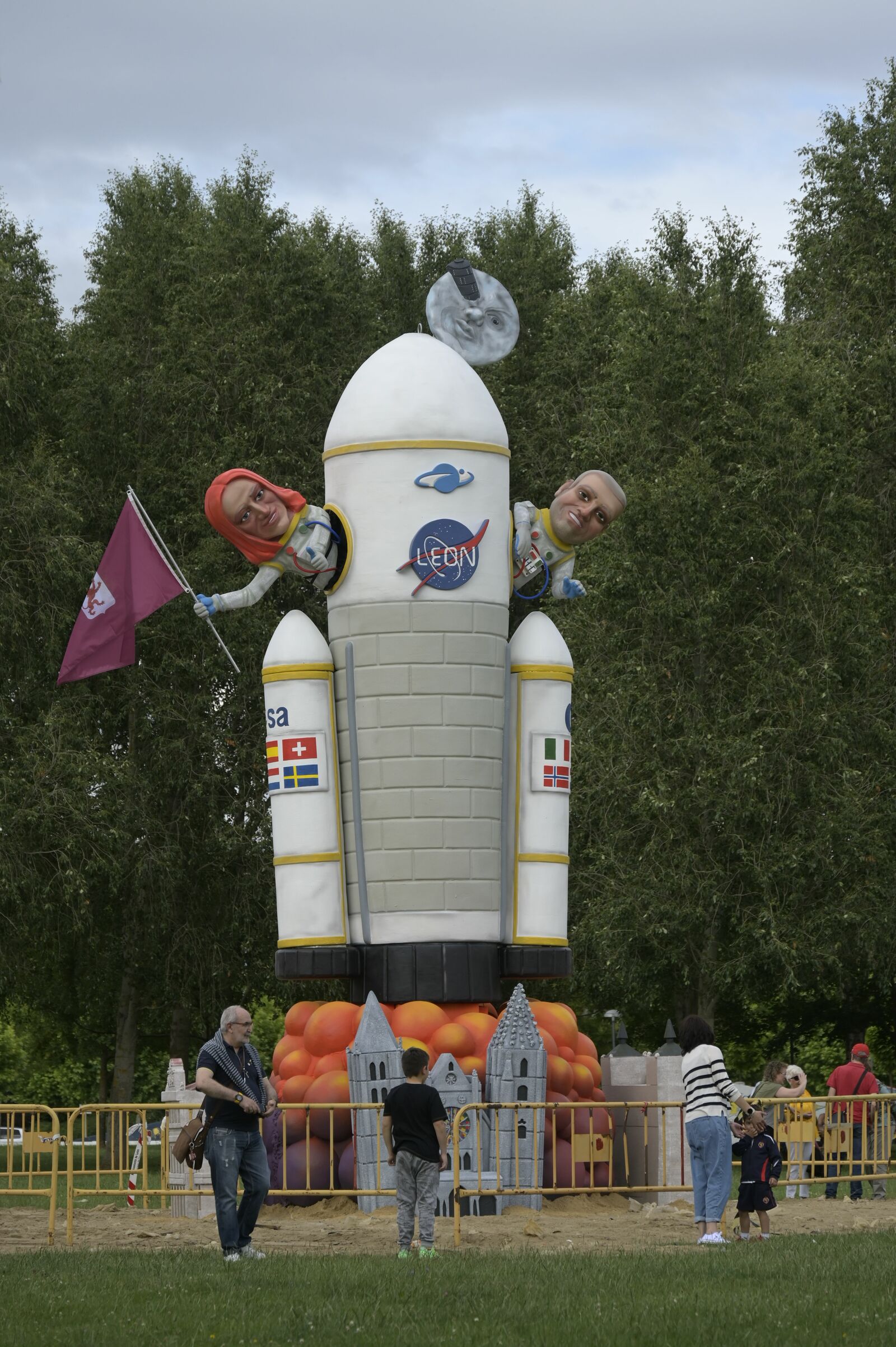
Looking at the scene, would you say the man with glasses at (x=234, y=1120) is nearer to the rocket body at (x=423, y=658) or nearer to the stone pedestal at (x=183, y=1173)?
the stone pedestal at (x=183, y=1173)

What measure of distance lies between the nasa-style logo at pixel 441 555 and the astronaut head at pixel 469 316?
103 inches

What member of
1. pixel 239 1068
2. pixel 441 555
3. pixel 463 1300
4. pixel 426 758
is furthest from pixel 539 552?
pixel 463 1300

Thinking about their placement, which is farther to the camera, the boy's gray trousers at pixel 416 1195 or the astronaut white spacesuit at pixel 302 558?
the astronaut white spacesuit at pixel 302 558

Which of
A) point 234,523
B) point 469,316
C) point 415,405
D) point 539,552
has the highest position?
point 469,316

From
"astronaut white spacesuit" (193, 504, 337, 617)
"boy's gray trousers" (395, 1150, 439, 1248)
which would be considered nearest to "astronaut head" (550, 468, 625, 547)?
"astronaut white spacesuit" (193, 504, 337, 617)

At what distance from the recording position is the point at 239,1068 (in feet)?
40.0

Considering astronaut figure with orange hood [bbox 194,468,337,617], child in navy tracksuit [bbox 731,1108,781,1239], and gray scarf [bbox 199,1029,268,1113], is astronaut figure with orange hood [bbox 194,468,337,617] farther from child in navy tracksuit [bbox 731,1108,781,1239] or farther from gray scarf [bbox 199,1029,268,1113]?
child in navy tracksuit [bbox 731,1108,781,1239]

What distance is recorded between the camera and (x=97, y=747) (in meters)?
30.0

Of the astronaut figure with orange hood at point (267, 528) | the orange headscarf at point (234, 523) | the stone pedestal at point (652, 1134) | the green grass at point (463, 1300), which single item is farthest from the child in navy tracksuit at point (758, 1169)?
the orange headscarf at point (234, 523)

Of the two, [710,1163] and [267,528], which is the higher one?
[267,528]

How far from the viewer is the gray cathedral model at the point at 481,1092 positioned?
1638cm

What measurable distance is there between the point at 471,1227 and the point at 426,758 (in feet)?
14.8

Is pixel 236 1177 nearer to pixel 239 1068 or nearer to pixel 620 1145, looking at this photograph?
pixel 239 1068

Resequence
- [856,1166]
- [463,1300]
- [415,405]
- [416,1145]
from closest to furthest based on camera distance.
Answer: [463,1300] < [416,1145] < [415,405] < [856,1166]
